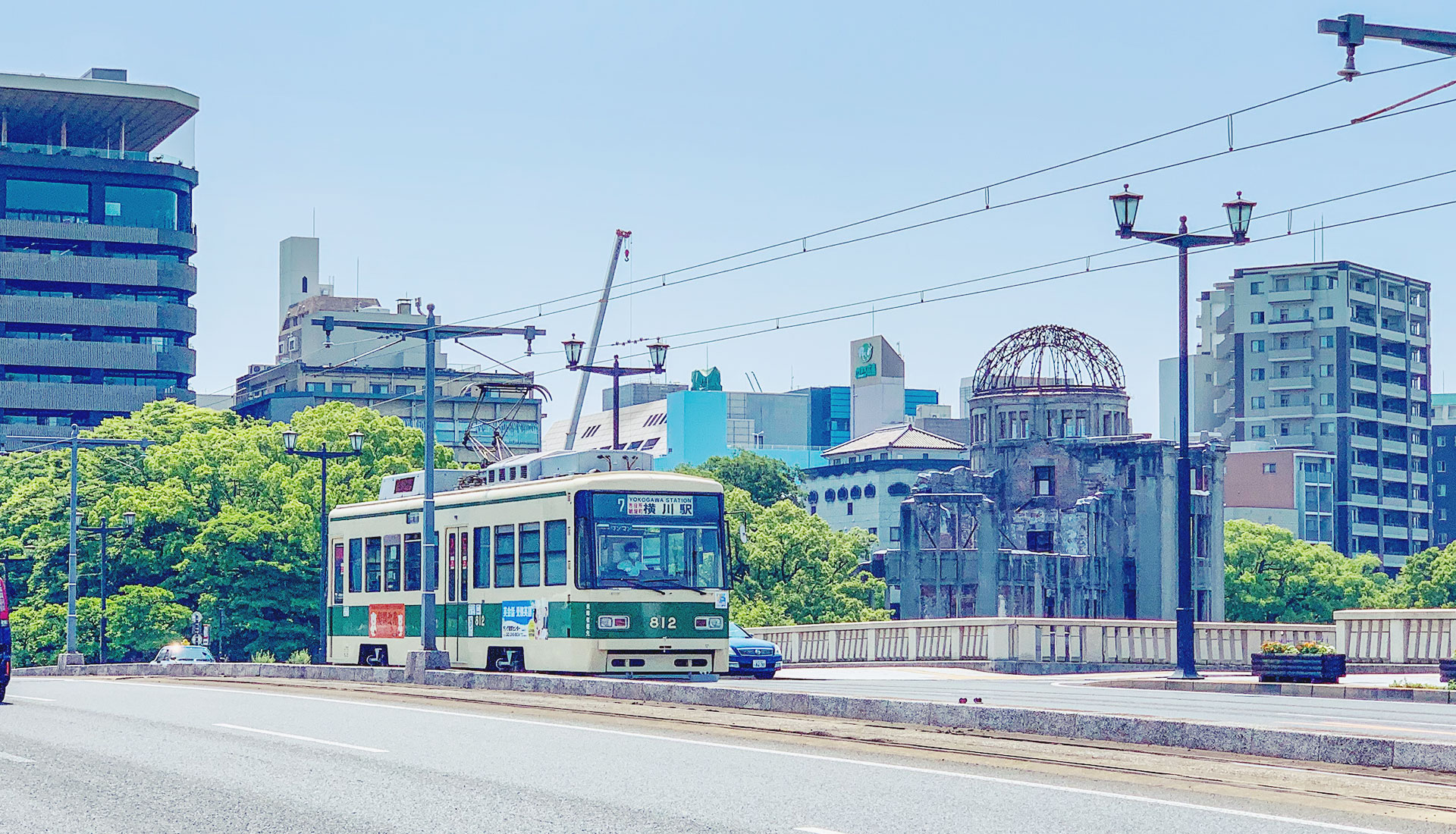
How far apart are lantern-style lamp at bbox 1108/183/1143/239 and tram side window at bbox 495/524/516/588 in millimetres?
11520

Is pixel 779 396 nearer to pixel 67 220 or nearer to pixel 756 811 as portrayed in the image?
pixel 67 220

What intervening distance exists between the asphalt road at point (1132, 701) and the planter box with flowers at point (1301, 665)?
1126mm

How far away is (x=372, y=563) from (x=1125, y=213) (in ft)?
51.6

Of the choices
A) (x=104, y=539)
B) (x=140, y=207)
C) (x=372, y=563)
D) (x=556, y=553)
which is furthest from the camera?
(x=140, y=207)

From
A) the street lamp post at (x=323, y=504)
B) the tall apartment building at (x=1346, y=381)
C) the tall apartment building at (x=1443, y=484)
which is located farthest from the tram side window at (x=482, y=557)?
the tall apartment building at (x=1443, y=484)

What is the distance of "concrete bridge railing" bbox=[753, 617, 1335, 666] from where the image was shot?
39938 millimetres

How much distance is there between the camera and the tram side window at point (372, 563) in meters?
37.3

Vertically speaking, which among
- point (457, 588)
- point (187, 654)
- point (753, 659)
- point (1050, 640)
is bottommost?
point (187, 654)

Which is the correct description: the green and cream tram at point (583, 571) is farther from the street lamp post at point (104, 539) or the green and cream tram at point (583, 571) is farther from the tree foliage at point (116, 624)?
the tree foliage at point (116, 624)

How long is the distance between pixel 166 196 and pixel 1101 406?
244 feet

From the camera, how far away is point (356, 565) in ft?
126

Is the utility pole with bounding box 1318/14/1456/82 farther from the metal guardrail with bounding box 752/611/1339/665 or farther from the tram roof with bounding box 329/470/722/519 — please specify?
the metal guardrail with bounding box 752/611/1339/665

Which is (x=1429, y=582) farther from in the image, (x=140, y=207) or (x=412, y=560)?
(x=412, y=560)

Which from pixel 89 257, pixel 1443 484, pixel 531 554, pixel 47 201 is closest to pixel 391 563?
pixel 531 554
